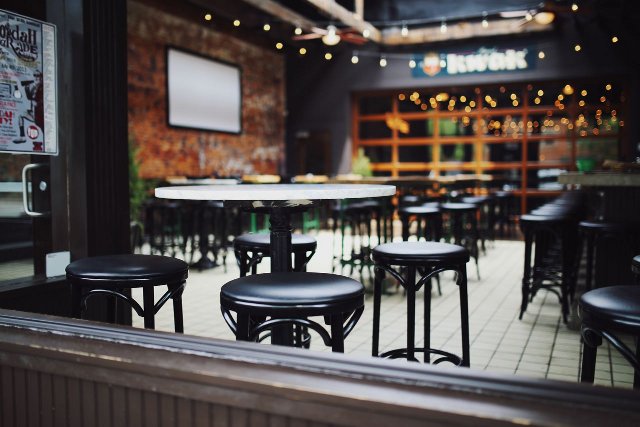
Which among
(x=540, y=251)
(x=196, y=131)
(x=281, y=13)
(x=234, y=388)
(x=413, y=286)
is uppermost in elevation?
(x=281, y=13)

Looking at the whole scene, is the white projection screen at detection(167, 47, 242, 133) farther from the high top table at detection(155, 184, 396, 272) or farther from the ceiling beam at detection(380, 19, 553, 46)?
the high top table at detection(155, 184, 396, 272)

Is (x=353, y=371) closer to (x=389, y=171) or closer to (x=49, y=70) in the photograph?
(x=49, y=70)

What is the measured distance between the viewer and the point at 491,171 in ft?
36.5

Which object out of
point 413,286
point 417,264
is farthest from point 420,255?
point 413,286

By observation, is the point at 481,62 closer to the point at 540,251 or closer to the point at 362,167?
the point at 362,167

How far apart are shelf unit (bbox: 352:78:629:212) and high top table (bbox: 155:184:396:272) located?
8.02 meters

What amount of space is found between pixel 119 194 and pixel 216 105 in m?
7.52

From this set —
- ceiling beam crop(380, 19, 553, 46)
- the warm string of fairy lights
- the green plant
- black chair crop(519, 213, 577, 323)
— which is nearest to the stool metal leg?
black chair crop(519, 213, 577, 323)

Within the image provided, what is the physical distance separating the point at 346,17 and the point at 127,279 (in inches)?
331

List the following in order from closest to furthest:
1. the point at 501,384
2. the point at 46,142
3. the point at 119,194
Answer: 1. the point at 501,384
2. the point at 46,142
3. the point at 119,194

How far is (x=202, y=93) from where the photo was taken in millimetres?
10070

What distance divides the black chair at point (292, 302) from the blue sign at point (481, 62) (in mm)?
9078

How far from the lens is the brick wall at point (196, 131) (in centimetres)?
880

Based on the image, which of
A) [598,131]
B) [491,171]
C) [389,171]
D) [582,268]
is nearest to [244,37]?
[389,171]
